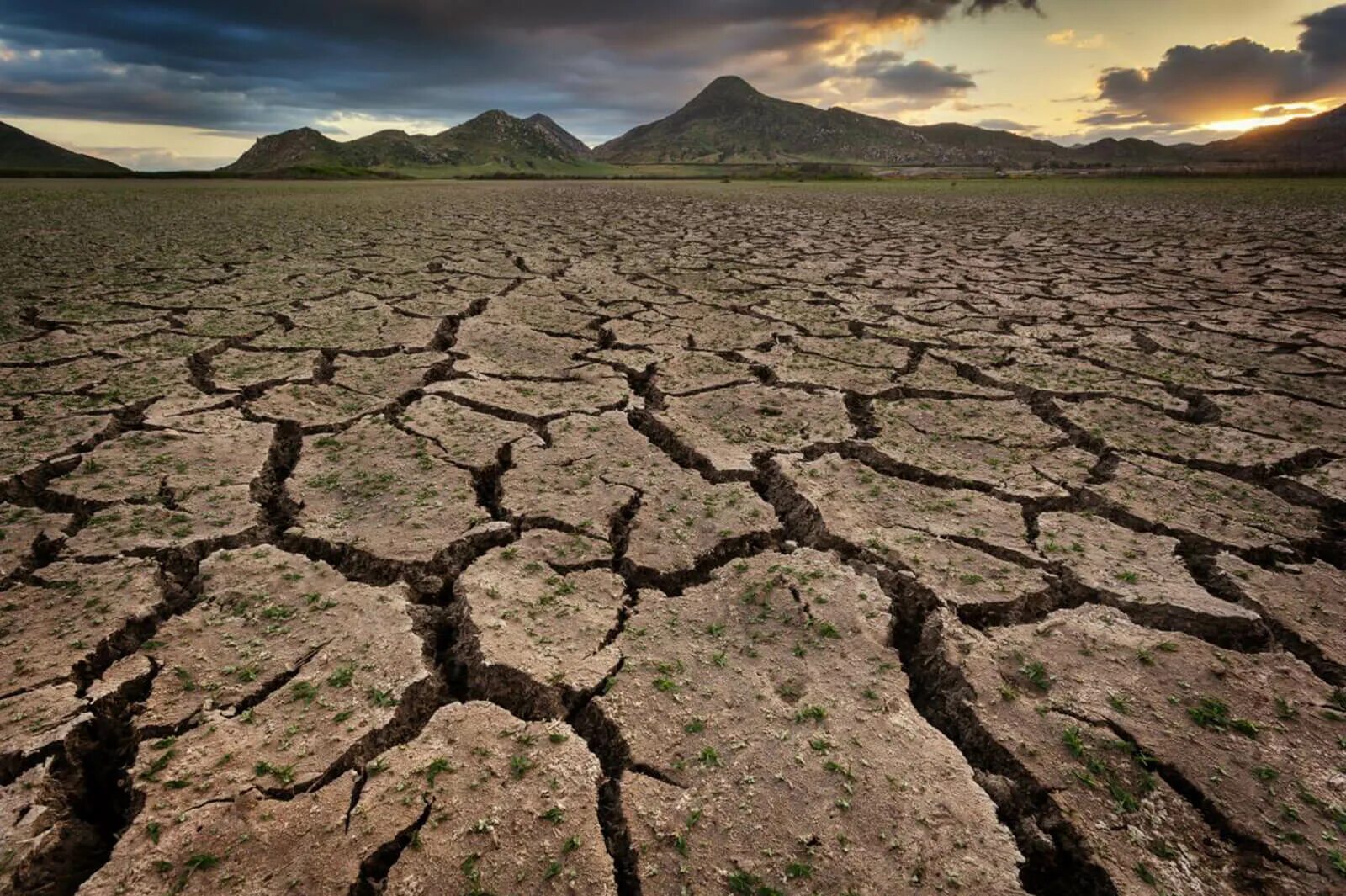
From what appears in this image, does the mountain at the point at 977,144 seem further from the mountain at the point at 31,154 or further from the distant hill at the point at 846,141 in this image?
the mountain at the point at 31,154

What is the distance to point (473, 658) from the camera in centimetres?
136

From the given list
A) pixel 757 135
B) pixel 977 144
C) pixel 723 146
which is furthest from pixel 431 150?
pixel 977 144

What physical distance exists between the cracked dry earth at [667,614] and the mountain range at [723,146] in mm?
67840

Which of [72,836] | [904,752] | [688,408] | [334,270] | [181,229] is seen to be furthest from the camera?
[181,229]

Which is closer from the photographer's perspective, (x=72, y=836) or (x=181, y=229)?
(x=72, y=836)

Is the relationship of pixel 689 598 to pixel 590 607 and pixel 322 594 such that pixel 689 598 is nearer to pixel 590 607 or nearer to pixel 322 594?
pixel 590 607

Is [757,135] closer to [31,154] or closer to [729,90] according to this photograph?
[729,90]

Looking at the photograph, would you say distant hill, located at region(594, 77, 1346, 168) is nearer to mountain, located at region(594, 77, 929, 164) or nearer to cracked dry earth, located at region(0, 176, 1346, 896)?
mountain, located at region(594, 77, 929, 164)

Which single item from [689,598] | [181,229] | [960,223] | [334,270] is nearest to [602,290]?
[334,270]

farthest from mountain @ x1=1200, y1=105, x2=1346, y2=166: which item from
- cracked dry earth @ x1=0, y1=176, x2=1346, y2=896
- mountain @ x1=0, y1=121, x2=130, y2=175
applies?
mountain @ x1=0, y1=121, x2=130, y2=175

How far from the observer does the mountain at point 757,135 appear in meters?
124

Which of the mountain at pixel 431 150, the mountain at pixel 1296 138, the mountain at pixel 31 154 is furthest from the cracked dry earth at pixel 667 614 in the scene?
the mountain at pixel 1296 138

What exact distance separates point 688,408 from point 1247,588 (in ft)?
5.73

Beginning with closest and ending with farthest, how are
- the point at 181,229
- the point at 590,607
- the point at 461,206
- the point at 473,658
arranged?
the point at 473,658 < the point at 590,607 < the point at 181,229 < the point at 461,206
